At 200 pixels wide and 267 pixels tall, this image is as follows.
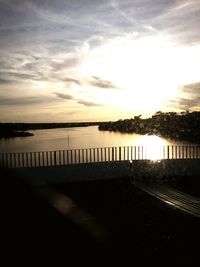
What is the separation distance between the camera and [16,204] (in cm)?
731

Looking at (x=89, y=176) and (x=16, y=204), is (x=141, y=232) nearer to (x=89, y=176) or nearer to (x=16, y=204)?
(x=16, y=204)

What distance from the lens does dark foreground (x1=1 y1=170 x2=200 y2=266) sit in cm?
584

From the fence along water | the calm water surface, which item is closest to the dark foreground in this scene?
the fence along water

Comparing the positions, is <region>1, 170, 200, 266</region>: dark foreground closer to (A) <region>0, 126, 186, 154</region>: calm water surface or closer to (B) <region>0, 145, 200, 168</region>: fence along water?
(B) <region>0, 145, 200, 168</region>: fence along water

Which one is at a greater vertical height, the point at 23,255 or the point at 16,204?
the point at 16,204

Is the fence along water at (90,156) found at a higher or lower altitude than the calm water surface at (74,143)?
higher

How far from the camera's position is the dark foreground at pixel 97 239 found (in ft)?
19.2

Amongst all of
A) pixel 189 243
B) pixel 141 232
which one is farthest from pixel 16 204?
pixel 189 243

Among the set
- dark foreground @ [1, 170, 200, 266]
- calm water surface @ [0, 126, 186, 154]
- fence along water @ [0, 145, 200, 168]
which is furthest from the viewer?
calm water surface @ [0, 126, 186, 154]

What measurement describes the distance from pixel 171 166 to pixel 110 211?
563cm

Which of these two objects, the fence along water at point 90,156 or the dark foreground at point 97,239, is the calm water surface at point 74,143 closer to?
the fence along water at point 90,156

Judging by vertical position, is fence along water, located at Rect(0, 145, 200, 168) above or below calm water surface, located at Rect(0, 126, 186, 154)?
above

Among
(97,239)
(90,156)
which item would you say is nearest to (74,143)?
(90,156)

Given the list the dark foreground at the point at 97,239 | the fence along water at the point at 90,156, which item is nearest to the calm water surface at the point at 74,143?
the fence along water at the point at 90,156
